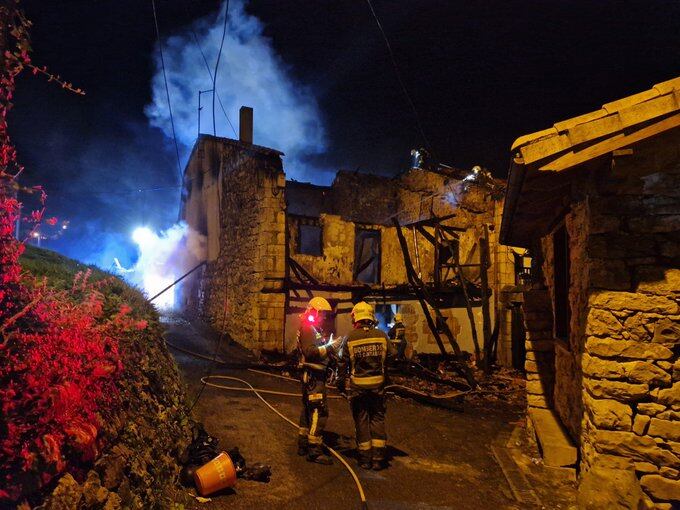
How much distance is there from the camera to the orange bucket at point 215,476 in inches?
180

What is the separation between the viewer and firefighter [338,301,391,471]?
5.90 meters

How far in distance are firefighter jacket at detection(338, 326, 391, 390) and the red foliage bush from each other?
3073 millimetres

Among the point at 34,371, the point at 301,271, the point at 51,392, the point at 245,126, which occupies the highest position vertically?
the point at 245,126

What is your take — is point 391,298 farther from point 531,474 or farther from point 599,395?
point 599,395

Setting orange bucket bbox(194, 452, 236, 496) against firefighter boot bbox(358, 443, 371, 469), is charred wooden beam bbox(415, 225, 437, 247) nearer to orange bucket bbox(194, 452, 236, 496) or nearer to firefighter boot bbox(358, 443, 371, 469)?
firefighter boot bbox(358, 443, 371, 469)

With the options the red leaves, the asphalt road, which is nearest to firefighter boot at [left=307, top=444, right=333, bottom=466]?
the asphalt road

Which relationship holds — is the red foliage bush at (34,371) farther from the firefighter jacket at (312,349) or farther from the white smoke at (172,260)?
the white smoke at (172,260)

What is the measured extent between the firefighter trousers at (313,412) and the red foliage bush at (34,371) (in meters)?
2.68

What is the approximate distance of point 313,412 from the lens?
5984 mm

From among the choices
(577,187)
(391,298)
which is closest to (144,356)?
(577,187)

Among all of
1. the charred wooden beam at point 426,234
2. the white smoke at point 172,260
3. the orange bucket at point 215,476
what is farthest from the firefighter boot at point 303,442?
the white smoke at point 172,260

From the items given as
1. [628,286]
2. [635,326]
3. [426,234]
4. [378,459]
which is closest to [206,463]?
[378,459]

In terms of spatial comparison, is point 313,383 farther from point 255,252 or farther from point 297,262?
point 297,262

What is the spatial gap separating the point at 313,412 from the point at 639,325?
13.1 feet
